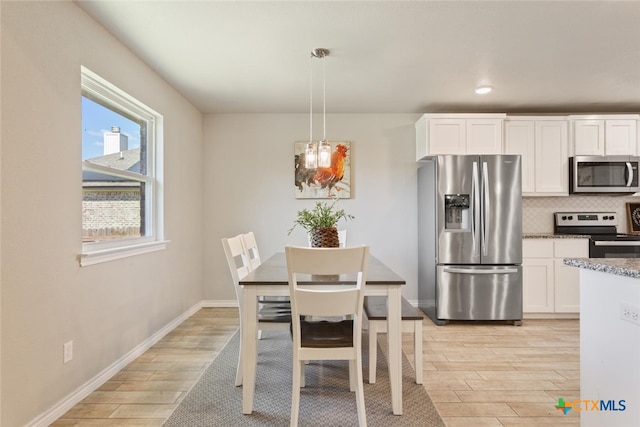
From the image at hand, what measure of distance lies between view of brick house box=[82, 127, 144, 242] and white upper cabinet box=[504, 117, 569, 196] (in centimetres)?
377

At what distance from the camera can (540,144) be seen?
4023 millimetres

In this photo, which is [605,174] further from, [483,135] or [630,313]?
[630,313]

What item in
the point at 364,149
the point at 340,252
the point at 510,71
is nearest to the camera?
the point at 340,252

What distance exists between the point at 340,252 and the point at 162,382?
1649 mm

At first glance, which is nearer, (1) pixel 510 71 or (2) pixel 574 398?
(2) pixel 574 398

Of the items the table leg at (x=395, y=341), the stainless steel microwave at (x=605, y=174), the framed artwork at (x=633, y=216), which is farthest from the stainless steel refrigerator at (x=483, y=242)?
the table leg at (x=395, y=341)

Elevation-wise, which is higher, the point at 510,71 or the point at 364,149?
the point at 510,71

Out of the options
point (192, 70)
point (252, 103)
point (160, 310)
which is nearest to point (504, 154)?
point (252, 103)

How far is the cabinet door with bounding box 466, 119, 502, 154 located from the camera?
393 centimetres

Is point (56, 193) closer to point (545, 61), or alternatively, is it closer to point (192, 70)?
point (192, 70)

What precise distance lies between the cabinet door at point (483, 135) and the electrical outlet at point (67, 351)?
151 inches

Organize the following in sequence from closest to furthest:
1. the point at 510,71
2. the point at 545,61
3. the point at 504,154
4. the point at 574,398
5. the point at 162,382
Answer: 1. the point at 574,398
2. the point at 162,382
3. the point at 545,61
4. the point at 510,71
5. the point at 504,154

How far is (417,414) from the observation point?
204 cm

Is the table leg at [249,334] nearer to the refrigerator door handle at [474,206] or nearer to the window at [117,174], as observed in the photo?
the window at [117,174]
